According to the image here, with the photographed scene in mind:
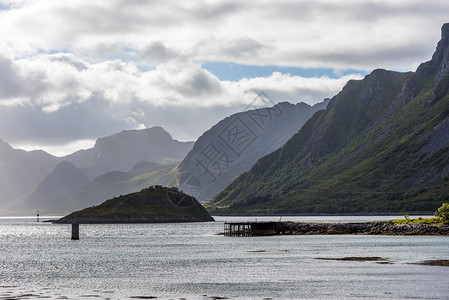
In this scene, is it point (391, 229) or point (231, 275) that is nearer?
point (231, 275)

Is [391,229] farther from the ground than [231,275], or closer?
farther from the ground

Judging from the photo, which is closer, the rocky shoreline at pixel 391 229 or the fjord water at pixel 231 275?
the fjord water at pixel 231 275

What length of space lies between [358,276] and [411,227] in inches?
4358

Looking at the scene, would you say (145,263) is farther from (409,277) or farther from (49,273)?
(409,277)

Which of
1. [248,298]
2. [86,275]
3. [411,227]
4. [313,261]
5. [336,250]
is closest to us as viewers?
[248,298]

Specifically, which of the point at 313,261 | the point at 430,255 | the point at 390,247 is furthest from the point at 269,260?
the point at 390,247

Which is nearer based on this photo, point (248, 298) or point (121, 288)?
point (248, 298)

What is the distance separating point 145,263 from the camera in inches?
4195

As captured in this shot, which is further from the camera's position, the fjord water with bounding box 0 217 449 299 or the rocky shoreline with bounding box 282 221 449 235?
the rocky shoreline with bounding box 282 221 449 235

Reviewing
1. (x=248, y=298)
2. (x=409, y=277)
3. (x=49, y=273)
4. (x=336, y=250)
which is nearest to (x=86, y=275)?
(x=49, y=273)

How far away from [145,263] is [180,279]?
26.9 m

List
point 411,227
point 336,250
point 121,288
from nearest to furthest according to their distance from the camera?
1. point 121,288
2. point 336,250
3. point 411,227

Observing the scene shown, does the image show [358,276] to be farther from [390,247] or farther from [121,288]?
[390,247]

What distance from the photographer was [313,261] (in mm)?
103438
